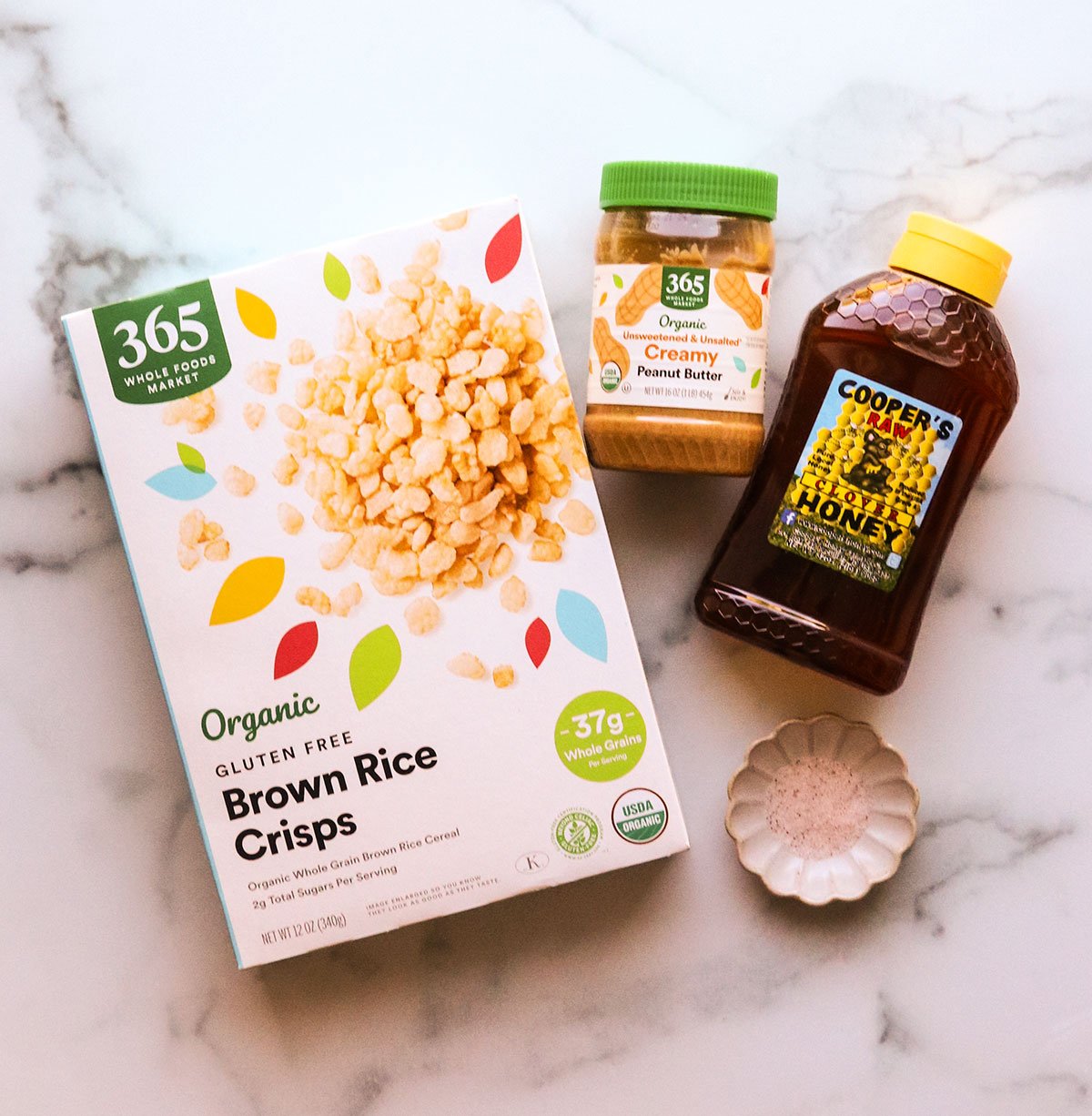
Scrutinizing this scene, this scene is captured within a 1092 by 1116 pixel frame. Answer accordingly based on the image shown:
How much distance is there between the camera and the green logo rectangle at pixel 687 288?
0.74 metres

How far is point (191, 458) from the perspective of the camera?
2.46 feet

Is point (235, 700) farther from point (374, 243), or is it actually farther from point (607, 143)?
point (607, 143)

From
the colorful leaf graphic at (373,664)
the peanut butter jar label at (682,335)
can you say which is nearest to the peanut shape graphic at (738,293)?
the peanut butter jar label at (682,335)

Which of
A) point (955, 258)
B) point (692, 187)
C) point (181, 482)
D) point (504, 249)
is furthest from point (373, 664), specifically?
point (955, 258)

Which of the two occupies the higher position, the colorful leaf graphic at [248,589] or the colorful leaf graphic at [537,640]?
the colorful leaf graphic at [248,589]

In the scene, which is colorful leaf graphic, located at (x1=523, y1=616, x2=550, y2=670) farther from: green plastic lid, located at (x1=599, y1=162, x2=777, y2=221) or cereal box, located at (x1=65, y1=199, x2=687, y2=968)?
green plastic lid, located at (x1=599, y1=162, x2=777, y2=221)

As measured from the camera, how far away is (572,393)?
844 mm

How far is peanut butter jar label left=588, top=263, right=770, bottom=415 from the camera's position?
2.44 ft

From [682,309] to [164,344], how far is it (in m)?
0.38

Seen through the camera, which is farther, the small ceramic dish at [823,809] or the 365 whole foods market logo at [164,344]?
the small ceramic dish at [823,809]

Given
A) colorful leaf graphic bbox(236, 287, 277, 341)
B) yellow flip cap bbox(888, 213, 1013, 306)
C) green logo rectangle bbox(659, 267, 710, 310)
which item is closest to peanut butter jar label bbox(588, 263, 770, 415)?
green logo rectangle bbox(659, 267, 710, 310)

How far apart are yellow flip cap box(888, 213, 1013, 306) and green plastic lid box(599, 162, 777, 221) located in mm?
120

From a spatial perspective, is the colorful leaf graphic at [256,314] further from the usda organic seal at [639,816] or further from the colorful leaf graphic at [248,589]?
the usda organic seal at [639,816]

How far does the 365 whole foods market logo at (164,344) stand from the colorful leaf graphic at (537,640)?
30cm
